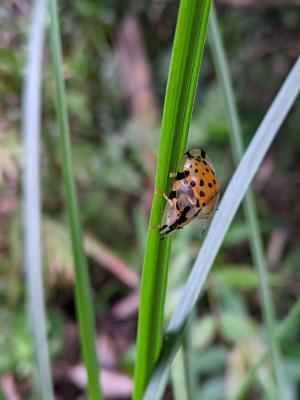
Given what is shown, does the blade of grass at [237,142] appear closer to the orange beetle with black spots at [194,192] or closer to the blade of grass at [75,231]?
the orange beetle with black spots at [194,192]

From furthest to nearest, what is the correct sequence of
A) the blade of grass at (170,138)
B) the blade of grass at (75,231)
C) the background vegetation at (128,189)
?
the background vegetation at (128,189)
the blade of grass at (75,231)
the blade of grass at (170,138)

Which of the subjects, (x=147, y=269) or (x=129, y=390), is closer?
(x=147, y=269)

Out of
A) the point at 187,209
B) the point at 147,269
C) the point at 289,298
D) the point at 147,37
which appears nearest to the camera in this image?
the point at 147,269

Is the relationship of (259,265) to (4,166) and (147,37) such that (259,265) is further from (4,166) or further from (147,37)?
(147,37)

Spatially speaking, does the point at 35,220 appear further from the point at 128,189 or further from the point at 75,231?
the point at 128,189

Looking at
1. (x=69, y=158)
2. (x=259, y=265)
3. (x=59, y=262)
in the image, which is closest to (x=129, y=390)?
(x=59, y=262)

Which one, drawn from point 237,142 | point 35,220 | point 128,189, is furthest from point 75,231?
point 128,189

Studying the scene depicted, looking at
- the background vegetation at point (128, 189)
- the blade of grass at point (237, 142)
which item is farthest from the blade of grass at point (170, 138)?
the background vegetation at point (128, 189)
